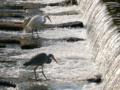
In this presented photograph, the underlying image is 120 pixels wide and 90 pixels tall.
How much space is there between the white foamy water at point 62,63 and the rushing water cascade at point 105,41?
0.27m

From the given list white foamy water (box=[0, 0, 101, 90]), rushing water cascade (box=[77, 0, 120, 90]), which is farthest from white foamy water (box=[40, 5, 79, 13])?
white foamy water (box=[0, 0, 101, 90])

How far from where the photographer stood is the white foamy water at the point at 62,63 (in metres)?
8.57

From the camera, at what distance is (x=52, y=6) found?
17.4 meters

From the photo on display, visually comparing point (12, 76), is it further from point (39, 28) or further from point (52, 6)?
point (52, 6)

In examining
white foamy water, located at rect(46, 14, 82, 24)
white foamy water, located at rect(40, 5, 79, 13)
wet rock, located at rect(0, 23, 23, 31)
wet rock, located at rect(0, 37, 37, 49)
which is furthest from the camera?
white foamy water, located at rect(40, 5, 79, 13)

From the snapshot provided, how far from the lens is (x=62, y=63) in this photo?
1012cm

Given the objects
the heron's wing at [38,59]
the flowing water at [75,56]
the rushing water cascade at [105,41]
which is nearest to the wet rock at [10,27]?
the flowing water at [75,56]

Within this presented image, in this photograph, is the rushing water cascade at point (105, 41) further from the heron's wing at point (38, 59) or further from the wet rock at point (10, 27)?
the wet rock at point (10, 27)

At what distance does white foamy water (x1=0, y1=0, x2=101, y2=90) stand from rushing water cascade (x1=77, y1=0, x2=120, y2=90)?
27 centimetres

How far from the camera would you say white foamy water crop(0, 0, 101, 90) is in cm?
857

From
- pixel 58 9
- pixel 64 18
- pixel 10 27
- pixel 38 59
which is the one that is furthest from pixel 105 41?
pixel 58 9

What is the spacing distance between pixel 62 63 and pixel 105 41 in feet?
4.20

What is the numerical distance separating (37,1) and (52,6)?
4.92 feet

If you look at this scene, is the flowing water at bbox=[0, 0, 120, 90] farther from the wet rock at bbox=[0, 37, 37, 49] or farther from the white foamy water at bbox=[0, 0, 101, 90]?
the wet rock at bbox=[0, 37, 37, 49]
